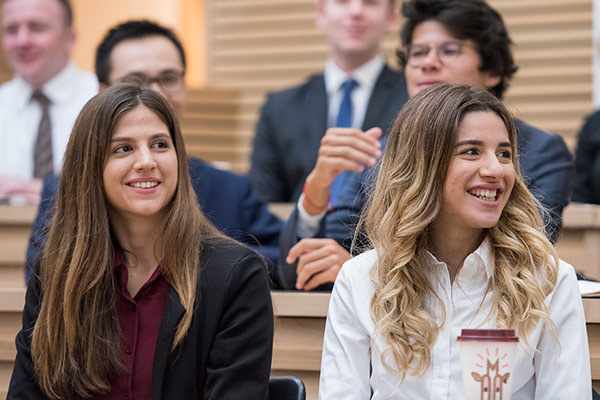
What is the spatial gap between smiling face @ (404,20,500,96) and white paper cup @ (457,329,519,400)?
1.57m

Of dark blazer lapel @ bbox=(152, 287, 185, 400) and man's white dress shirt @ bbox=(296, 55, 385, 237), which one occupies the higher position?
man's white dress shirt @ bbox=(296, 55, 385, 237)

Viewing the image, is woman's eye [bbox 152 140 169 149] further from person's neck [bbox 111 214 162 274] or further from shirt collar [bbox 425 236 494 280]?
shirt collar [bbox 425 236 494 280]

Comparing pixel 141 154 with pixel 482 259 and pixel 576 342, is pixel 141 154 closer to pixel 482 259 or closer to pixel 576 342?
pixel 482 259

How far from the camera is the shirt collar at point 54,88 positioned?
455 cm

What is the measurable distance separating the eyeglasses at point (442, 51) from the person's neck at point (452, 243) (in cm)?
100

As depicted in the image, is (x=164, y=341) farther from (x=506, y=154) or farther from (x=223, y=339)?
(x=506, y=154)

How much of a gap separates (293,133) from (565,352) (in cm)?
248

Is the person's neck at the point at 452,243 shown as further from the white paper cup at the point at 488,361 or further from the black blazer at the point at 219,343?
the white paper cup at the point at 488,361

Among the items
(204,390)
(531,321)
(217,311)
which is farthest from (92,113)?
(531,321)

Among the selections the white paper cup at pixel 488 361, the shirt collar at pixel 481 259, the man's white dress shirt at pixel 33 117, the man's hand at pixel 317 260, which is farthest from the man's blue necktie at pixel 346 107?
the white paper cup at pixel 488 361

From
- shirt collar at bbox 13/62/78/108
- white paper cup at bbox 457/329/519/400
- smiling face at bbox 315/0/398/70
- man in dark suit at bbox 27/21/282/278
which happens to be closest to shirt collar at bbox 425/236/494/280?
white paper cup at bbox 457/329/519/400

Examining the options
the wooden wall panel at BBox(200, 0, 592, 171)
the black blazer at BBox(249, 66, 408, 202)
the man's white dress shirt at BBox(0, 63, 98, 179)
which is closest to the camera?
the black blazer at BBox(249, 66, 408, 202)

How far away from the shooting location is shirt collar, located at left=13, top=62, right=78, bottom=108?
14.9 feet

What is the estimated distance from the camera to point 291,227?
3043 mm
